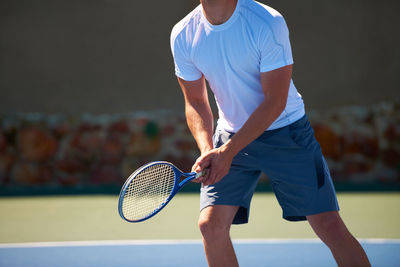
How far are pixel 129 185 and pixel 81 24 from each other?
608cm

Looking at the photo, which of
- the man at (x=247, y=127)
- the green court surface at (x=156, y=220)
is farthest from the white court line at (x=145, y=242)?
the man at (x=247, y=127)

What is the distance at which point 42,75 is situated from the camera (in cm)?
872

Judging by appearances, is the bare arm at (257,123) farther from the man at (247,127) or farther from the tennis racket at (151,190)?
the tennis racket at (151,190)

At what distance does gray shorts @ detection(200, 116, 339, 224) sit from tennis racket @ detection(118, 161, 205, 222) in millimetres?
173

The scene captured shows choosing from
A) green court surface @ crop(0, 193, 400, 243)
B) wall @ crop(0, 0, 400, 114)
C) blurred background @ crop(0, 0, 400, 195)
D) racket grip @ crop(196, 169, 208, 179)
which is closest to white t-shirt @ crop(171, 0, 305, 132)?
racket grip @ crop(196, 169, 208, 179)

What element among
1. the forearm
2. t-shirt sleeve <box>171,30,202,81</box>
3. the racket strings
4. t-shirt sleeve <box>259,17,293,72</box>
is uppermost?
t-shirt sleeve <box>259,17,293,72</box>

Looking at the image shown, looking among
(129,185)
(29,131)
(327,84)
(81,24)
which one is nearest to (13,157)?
(29,131)

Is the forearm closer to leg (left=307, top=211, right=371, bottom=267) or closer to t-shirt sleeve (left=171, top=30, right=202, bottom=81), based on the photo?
t-shirt sleeve (left=171, top=30, right=202, bottom=81)

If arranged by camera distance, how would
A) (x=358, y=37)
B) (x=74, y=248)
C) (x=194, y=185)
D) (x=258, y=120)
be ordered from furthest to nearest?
(x=358, y=37)
(x=194, y=185)
(x=74, y=248)
(x=258, y=120)

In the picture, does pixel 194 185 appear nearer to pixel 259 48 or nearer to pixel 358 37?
pixel 358 37

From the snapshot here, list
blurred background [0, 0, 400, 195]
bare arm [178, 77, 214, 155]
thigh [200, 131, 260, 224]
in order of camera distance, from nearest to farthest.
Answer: thigh [200, 131, 260, 224]
bare arm [178, 77, 214, 155]
blurred background [0, 0, 400, 195]

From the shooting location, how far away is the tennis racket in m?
3.00

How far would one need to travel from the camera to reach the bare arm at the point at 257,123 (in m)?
2.83

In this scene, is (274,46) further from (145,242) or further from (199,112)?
(145,242)
